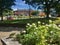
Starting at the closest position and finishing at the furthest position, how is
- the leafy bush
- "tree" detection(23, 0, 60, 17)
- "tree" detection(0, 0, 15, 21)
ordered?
the leafy bush → "tree" detection(23, 0, 60, 17) → "tree" detection(0, 0, 15, 21)

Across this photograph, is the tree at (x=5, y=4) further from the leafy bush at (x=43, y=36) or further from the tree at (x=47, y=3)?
the leafy bush at (x=43, y=36)

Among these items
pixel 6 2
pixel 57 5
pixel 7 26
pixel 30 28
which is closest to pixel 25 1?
pixel 6 2

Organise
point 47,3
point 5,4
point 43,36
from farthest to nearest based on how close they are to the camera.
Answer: point 5,4, point 47,3, point 43,36

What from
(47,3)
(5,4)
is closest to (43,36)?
(47,3)

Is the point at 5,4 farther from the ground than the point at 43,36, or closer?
→ closer

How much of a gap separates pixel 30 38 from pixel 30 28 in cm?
58

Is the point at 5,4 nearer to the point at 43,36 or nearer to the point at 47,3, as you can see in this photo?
the point at 47,3

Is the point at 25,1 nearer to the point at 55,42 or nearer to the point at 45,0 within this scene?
the point at 45,0

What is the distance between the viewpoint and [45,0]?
2327 cm

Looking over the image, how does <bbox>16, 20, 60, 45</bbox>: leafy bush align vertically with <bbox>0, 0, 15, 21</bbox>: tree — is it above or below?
above

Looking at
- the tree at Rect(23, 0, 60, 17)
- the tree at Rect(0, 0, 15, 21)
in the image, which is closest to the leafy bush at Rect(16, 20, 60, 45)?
the tree at Rect(23, 0, 60, 17)

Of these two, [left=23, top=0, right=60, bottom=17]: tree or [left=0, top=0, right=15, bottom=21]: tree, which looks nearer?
[left=23, top=0, right=60, bottom=17]: tree

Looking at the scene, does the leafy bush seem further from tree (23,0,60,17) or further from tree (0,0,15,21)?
tree (0,0,15,21)

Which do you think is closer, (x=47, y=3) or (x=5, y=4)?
(x=47, y=3)
